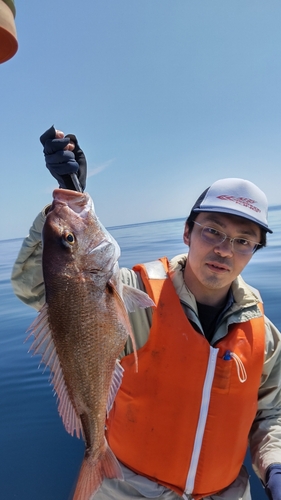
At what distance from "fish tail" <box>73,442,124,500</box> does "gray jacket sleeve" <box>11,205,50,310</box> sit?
3.54ft

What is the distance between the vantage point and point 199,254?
282cm

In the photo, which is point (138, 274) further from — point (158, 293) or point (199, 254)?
point (199, 254)

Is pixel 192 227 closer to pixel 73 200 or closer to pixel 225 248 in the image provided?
pixel 225 248

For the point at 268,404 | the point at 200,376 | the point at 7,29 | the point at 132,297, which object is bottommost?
the point at 268,404

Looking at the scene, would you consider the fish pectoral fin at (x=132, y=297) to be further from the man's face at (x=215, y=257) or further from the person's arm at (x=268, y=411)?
the person's arm at (x=268, y=411)

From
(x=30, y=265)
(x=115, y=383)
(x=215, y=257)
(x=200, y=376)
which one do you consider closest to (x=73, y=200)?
(x=30, y=265)

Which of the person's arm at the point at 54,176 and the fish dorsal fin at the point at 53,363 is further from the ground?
the person's arm at the point at 54,176

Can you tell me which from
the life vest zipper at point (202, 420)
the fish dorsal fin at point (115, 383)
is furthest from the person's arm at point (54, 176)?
the life vest zipper at point (202, 420)

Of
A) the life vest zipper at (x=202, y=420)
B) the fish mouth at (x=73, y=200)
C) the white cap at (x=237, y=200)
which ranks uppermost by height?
the fish mouth at (x=73, y=200)

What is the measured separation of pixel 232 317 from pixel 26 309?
6950 mm

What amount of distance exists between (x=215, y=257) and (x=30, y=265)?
4.67ft

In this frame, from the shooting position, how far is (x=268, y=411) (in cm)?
296

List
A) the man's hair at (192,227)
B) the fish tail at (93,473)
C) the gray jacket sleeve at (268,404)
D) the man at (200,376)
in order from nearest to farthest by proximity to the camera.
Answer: the fish tail at (93,473) < the man at (200,376) < the gray jacket sleeve at (268,404) < the man's hair at (192,227)

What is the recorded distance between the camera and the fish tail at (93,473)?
1.94 metres
